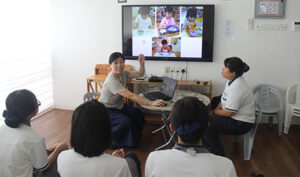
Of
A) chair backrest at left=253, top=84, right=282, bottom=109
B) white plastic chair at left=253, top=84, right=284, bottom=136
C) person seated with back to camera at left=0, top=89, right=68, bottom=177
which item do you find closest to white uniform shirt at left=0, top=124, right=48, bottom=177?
person seated with back to camera at left=0, top=89, right=68, bottom=177

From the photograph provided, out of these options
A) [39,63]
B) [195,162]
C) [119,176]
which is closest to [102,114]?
[119,176]

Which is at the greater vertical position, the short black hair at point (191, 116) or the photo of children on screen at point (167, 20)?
the photo of children on screen at point (167, 20)

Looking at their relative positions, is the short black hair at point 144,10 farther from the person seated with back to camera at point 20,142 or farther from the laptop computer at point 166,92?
the person seated with back to camera at point 20,142

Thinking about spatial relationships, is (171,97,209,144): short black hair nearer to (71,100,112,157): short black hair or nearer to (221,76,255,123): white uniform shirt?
(71,100,112,157): short black hair

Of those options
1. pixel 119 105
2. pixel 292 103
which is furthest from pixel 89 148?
pixel 292 103

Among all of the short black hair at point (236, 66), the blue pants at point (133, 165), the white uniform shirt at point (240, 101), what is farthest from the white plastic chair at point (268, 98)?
the blue pants at point (133, 165)

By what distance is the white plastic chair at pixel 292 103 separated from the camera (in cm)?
404

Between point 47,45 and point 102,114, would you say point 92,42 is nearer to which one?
point 47,45

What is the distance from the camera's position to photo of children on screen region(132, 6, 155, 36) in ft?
14.9

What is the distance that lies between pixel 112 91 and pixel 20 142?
1685mm

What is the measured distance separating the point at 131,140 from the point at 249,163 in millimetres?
1377

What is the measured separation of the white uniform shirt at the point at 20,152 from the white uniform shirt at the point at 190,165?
818mm

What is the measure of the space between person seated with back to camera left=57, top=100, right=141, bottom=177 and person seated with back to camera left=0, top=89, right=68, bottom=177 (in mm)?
395

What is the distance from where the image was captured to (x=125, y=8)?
4.61m
